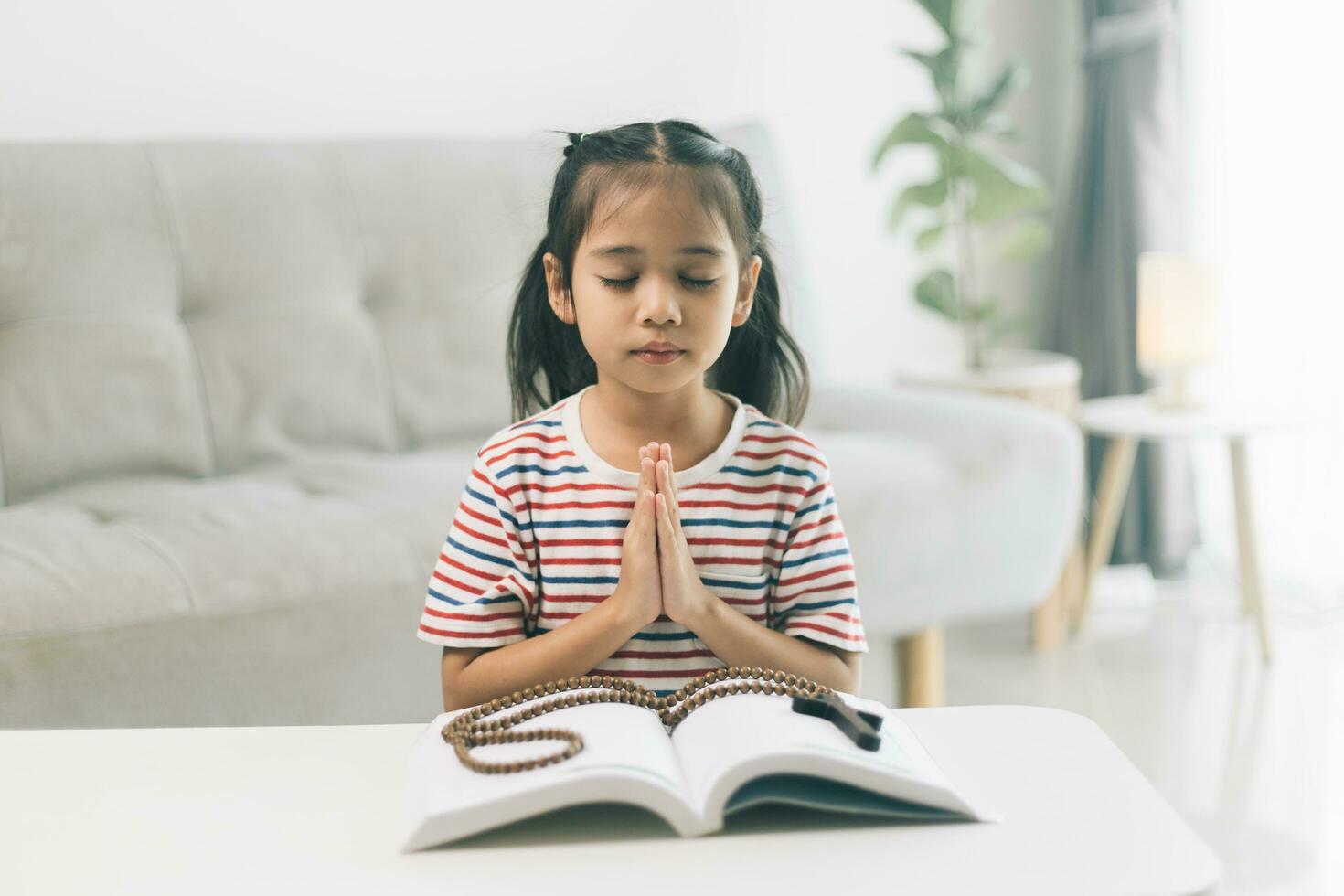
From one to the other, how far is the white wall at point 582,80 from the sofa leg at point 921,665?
1.88ft

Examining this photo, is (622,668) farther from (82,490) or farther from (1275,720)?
(1275,720)

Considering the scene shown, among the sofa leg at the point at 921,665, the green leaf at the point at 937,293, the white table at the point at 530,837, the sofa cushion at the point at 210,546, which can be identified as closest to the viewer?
the white table at the point at 530,837

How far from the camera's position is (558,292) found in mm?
968

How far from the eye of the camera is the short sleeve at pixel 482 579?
95cm

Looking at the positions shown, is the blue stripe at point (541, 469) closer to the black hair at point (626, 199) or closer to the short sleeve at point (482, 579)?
the short sleeve at point (482, 579)

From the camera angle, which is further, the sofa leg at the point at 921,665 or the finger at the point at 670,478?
the sofa leg at the point at 921,665

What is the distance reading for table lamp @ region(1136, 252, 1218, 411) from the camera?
245cm

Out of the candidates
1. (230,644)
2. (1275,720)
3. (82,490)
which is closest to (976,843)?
(230,644)

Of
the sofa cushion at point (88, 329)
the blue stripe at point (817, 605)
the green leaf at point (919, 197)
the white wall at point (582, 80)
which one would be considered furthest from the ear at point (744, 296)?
the green leaf at point (919, 197)

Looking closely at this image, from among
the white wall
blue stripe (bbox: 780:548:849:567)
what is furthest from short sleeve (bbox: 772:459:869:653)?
the white wall

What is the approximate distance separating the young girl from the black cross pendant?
17 cm

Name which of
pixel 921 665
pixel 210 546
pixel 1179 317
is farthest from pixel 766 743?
pixel 1179 317

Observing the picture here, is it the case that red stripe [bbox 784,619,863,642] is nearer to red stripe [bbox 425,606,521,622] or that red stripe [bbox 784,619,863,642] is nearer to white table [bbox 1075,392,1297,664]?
red stripe [bbox 425,606,521,622]

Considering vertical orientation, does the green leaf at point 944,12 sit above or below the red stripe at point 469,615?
above
